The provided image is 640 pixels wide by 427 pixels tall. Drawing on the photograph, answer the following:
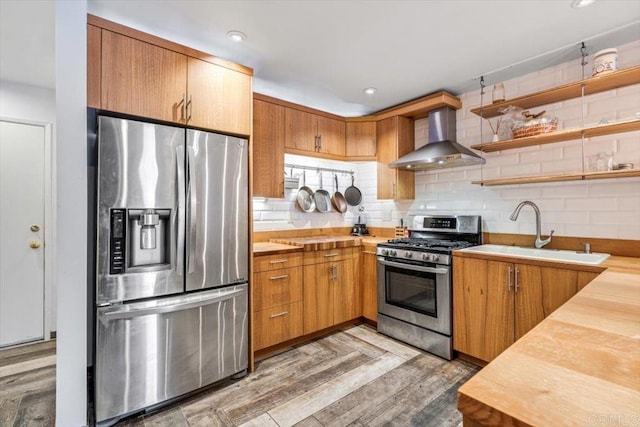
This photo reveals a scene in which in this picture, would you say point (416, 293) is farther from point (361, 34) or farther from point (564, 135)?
point (361, 34)

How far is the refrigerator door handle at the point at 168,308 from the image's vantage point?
69.3 inches

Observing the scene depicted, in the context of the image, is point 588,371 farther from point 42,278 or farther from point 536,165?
point 42,278

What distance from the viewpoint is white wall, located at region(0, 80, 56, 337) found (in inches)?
111

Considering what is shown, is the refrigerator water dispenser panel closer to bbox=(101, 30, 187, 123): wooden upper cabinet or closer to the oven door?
bbox=(101, 30, 187, 123): wooden upper cabinet

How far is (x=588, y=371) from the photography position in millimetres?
621

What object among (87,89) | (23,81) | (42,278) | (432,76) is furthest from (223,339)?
(23,81)

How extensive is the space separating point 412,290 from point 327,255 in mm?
831

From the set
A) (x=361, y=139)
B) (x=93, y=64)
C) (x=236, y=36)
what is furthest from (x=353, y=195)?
(x=93, y=64)

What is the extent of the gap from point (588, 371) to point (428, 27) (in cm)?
212

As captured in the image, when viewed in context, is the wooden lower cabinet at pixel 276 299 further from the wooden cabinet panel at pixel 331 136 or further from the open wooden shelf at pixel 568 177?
the open wooden shelf at pixel 568 177

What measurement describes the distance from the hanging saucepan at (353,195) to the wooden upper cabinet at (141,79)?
86.2 inches

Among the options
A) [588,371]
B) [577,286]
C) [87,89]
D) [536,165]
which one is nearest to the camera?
[588,371]

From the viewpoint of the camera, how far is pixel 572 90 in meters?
2.29

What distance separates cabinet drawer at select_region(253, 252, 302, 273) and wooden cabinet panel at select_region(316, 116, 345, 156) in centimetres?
126
